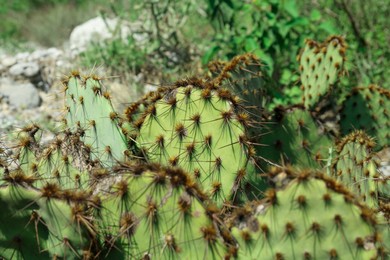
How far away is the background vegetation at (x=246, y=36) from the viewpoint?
5.59m

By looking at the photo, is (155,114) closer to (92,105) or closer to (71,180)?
(92,105)

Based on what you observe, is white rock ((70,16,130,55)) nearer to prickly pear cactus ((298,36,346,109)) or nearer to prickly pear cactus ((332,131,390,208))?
prickly pear cactus ((298,36,346,109))

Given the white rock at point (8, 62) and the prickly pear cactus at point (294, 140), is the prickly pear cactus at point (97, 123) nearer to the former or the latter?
the prickly pear cactus at point (294, 140)

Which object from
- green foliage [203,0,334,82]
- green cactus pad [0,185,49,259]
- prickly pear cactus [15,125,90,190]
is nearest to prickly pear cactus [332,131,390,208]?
prickly pear cactus [15,125,90,190]

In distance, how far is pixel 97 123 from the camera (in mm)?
2924

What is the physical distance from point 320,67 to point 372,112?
0.41 metres

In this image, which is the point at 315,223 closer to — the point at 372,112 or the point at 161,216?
the point at 161,216

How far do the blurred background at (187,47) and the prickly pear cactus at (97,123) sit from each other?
7.39ft

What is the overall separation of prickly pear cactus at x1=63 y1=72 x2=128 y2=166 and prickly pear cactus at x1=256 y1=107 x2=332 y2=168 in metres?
0.89

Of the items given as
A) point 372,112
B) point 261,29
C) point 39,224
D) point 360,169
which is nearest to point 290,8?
point 261,29

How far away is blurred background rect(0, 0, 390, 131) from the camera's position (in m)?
5.64

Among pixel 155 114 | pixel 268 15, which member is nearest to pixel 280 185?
pixel 155 114

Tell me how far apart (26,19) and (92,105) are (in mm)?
8529

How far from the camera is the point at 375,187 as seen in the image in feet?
9.51
